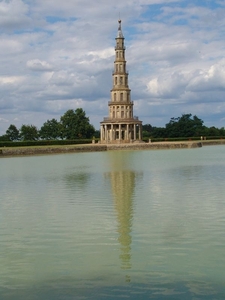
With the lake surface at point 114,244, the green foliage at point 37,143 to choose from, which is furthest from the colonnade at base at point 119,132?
the lake surface at point 114,244

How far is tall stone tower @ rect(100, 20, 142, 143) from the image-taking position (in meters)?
97.9

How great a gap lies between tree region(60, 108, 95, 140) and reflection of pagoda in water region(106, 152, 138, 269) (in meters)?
68.2

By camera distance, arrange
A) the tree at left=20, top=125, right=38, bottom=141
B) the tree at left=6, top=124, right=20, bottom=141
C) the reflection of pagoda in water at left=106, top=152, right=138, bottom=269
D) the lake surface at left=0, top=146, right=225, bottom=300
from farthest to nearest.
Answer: the tree at left=6, top=124, right=20, bottom=141, the tree at left=20, top=125, right=38, bottom=141, the reflection of pagoda in water at left=106, top=152, right=138, bottom=269, the lake surface at left=0, top=146, right=225, bottom=300

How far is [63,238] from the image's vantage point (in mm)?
14797

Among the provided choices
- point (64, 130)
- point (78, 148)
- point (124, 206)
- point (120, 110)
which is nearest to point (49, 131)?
point (64, 130)

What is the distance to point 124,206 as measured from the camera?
66.0 ft

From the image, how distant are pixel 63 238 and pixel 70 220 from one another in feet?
8.83

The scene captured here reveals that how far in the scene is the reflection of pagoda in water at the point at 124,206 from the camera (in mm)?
13094

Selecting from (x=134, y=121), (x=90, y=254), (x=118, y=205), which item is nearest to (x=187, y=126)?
(x=134, y=121)

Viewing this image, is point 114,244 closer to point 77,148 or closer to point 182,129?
point 77,148

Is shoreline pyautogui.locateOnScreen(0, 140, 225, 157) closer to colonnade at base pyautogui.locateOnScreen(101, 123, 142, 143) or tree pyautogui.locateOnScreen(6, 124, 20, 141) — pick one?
colonnade at base pyautogui.locateOnScreen(101, 123, 142, 143)

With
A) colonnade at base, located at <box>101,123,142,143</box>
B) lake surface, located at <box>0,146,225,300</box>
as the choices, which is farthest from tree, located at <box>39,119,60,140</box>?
lake surface, located at <box>0,146,225,300</box>

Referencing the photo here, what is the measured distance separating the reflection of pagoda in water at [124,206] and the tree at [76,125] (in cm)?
6823

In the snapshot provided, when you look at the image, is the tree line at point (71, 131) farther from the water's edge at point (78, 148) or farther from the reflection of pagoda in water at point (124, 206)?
the reflection of pagoda in water at point (124, 206)
